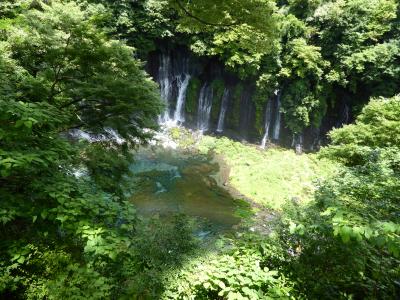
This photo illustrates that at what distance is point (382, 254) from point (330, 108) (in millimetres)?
25155

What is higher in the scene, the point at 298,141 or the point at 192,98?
the point at 192,98

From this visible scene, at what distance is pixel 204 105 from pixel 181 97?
6.93ft

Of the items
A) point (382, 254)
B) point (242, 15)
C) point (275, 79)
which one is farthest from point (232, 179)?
point (382, 254)

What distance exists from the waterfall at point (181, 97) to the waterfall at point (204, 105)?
1421 mm

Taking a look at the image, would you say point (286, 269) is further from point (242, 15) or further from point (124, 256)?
point (242, 15)

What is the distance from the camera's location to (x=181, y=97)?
2514 cm

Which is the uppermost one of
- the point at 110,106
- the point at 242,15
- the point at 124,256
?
the point at 242,15

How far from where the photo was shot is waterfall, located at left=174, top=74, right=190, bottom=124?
2492cm

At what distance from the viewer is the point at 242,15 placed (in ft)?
18.6

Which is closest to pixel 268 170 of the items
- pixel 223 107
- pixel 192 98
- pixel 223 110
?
pixel 223 110

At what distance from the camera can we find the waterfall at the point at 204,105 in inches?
1009

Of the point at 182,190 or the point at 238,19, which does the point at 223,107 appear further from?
the point at 238,19

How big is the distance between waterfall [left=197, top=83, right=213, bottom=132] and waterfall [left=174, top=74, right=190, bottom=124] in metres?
1.42

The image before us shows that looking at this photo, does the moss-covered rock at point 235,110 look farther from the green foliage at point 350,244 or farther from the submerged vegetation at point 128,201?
the green foliage at point 350,244
